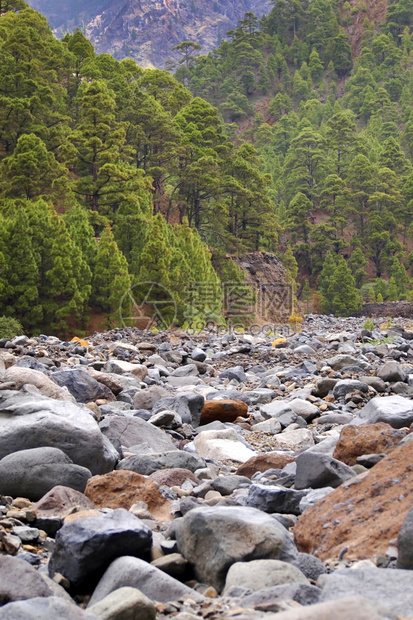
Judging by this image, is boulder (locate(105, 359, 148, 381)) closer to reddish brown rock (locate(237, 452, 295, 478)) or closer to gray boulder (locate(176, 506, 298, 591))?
reddish brown rock (locate(237, 452, 295, 478))

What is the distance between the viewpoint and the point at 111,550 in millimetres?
2352

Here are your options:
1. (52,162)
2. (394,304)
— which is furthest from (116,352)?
(394,304)

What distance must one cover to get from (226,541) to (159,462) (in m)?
1.99

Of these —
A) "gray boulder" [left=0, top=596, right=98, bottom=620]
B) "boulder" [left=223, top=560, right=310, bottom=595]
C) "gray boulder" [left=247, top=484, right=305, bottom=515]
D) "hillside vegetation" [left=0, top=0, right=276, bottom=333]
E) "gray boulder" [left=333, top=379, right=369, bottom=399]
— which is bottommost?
"gray boulder" [left=333, top=379, right=369, bottom=399]

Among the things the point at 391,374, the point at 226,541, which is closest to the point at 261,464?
the point at 226,541

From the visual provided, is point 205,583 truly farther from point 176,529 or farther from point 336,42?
point 336,42

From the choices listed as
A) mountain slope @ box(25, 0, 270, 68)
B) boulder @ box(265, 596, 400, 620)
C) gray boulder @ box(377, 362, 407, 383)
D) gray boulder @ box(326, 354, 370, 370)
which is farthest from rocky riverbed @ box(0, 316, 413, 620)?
mountain slope @ box(25, 0, 270, 68)

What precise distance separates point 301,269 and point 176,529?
51397 mm

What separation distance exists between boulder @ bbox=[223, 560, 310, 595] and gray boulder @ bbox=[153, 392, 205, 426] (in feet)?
13.3

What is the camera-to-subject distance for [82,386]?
672 centimetres

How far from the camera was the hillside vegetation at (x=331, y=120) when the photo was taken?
52.6 meters

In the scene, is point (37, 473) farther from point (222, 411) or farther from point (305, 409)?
point (305, 409)

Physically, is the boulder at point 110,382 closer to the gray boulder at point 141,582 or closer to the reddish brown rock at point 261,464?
the reddish brown rock at point 261,464

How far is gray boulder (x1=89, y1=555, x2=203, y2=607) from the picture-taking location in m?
2.15
